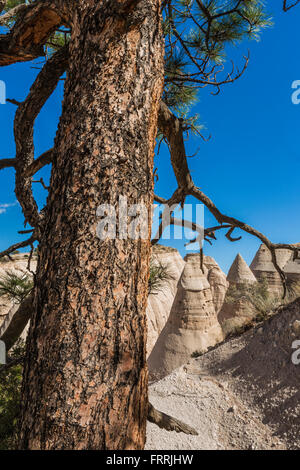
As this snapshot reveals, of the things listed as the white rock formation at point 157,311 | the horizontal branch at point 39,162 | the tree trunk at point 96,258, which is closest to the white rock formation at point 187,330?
the white rock formation at point 157,311

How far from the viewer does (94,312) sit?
1025 millimetres

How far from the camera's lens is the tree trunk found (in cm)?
96

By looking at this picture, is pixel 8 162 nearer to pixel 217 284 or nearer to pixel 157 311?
pixel 157 311

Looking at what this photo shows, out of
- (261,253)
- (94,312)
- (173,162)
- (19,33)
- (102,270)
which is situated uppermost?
(261,253)

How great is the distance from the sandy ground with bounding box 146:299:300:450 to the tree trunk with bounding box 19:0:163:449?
10.4 ft

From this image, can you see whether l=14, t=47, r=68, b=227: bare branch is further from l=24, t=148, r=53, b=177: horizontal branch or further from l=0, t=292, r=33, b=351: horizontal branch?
l=0, t=292, r=33, b=351: horizontal branch

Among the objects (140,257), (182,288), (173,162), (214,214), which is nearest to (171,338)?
(182,288)

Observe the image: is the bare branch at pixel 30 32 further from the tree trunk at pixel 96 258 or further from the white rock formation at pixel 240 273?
the white rock formation at pixel 240 273

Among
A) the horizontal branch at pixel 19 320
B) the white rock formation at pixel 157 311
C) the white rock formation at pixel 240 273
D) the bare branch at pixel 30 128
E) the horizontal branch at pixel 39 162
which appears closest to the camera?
the bare branch at pixel 30 128

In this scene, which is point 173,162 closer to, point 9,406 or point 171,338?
point 9,406

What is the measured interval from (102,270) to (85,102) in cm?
73

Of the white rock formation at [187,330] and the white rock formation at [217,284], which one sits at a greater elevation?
the white rock formation at [217,284]

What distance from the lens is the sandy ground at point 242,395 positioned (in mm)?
3664

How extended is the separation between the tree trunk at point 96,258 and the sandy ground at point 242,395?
3.16 meters
